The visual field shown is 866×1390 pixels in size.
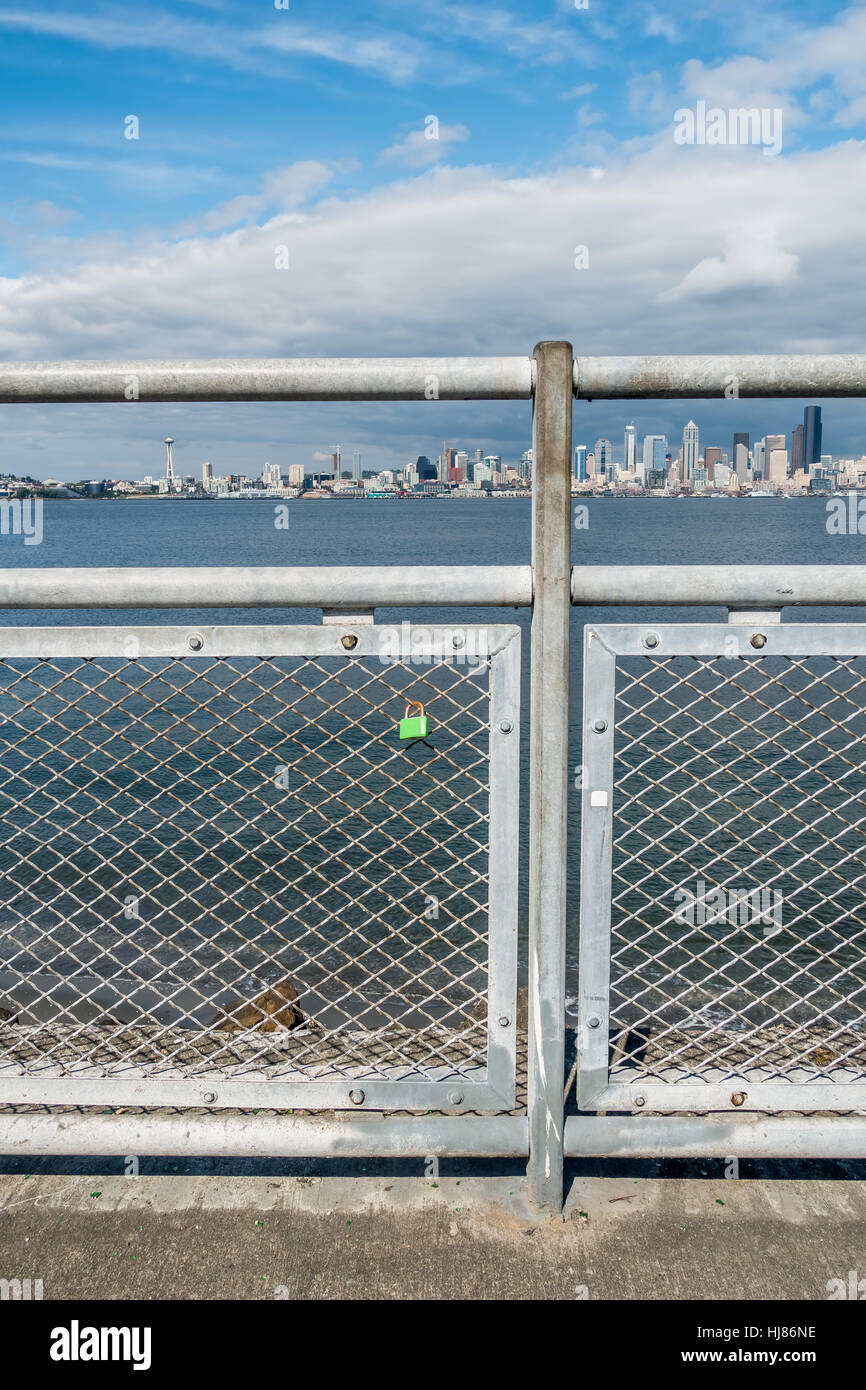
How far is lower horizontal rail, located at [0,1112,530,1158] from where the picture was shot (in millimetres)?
2721

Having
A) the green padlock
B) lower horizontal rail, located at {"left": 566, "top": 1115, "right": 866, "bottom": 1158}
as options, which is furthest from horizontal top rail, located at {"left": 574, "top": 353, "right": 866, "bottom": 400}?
lower horizontal rail, located at {"left": 566, "top": 1115, "right": 866, "bottom": 1158}

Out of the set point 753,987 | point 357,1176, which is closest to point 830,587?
point 357,1176

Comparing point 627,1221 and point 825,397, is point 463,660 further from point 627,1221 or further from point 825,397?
point 627,1221

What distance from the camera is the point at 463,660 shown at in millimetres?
2695

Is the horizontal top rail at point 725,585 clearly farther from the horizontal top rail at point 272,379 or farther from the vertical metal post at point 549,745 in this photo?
the horizontal top rail at point 272,379

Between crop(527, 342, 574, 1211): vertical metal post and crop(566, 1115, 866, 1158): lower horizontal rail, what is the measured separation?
0.36 ft

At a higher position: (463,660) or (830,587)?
(830,587)

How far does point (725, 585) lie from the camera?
249 cm

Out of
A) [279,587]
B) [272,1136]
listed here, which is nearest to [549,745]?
[279,587]

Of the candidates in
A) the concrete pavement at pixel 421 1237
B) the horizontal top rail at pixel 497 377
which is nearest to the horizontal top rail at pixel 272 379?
the horizontal top rail at pixel 497 377

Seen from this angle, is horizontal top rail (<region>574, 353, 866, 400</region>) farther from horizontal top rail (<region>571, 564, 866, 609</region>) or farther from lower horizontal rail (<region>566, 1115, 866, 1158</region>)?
A: lower horizontal rail (<region>566, 1115, 866, 1158</region>)
